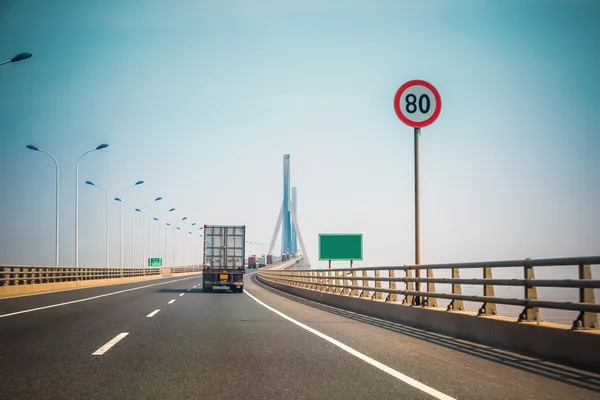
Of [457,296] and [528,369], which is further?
[457,296]

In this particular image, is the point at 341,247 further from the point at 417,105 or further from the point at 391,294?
the point at 417,105

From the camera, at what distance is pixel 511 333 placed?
8.62m

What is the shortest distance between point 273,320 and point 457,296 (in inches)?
187

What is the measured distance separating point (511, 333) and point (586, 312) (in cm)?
161

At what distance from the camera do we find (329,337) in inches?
413

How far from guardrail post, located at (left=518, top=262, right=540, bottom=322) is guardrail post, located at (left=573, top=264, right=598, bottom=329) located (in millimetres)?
1036

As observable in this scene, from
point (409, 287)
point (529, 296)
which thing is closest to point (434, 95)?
point (409, 287)

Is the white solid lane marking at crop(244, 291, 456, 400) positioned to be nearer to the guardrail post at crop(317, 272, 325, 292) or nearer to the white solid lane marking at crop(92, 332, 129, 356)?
the white solid lane marking at crop(92, 332, 129, 356)

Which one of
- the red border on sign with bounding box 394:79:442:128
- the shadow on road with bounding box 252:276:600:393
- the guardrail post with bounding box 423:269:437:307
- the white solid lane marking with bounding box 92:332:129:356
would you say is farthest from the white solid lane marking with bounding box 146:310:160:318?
the red border on sign with bounding box 394:79:442:128

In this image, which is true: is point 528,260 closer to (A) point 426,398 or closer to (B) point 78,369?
(A) point 426,398

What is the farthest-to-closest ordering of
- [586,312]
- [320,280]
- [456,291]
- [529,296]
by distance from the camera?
[320,280] → [456,291] → [529,296] → [586,312]

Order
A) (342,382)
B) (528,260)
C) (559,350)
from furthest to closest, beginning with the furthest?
(528,260) < (559,350) < (342,382)

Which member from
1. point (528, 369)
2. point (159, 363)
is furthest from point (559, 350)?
point (159, 363)

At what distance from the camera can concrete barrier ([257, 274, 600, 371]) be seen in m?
6.96
